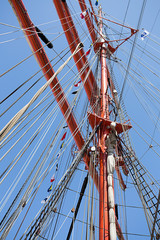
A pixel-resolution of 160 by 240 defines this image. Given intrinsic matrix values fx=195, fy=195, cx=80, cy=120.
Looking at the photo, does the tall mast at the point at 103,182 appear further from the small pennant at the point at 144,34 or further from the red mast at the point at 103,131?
the small pennant at the point at 144,34

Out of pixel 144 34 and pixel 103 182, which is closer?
pixel 103 182

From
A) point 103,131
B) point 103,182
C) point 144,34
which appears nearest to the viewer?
point 103,182

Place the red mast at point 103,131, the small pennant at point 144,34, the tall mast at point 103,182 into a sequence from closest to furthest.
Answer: the tall mast at point 103,182 < the red mast at point 103,131 < the small pennant at point 144,34

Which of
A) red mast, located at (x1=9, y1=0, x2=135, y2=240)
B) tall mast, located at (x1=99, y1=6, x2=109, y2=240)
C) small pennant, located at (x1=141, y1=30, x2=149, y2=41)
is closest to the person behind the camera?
tall mast, located at (x1=99, y1=6, x2=109, y2=240)

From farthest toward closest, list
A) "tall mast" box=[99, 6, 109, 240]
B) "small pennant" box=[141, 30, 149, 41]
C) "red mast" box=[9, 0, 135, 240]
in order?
Answer: "small pennant" box=[141, 30, 149, 41], "red mast" box=[9, 0, 135, 240], "tall mast" box=[99, 6, 109, 240]

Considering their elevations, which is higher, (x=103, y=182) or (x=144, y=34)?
(x=144, y=34)

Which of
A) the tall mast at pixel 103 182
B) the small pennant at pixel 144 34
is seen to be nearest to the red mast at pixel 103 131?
the tall mast at pixel 103 182

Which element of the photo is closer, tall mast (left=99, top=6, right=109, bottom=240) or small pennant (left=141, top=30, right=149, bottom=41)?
tall mast (left=99, top=6, right=109, bottom=240)

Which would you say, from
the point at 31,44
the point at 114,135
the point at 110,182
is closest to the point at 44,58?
the point at 31,44

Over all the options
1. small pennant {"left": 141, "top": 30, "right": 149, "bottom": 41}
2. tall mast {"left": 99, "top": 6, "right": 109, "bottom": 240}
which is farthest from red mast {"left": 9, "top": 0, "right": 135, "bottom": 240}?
small pennant {"left": 141, "top": 30, "right": 149, "bottom": 41}

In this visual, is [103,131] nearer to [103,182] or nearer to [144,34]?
[103,182]

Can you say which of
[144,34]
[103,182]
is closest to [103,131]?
[103,182]

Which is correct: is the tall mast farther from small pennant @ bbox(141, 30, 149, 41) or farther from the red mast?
small pennant @ bbox(141, 30, 149, 41)

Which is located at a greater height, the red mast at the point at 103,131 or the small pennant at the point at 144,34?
the small pennant at the point at 144,34
